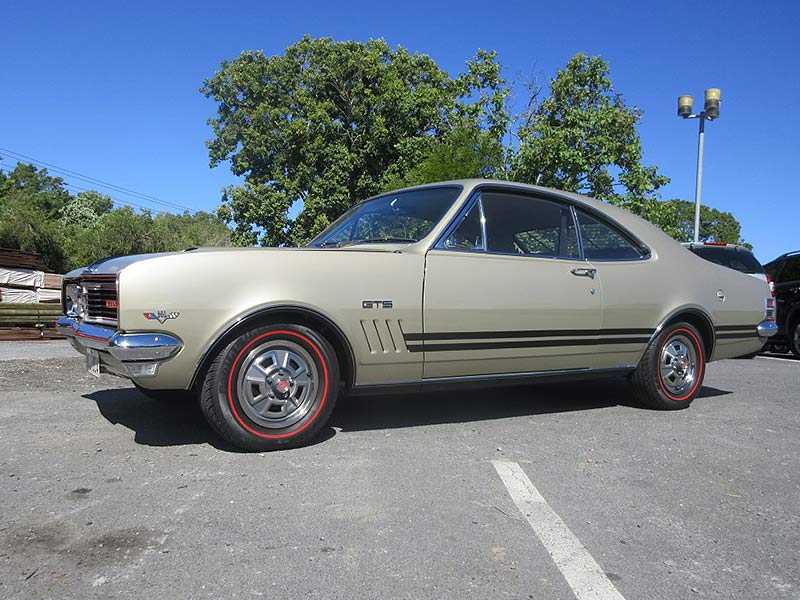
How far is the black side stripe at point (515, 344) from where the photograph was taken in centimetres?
413

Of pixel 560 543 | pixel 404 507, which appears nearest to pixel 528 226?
pixel 404 507

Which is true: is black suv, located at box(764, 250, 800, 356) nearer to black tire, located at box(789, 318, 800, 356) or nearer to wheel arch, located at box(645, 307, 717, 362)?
black tire, located at box(789, 318, 800, 356)

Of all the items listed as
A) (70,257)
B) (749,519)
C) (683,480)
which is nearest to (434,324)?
(683,480)

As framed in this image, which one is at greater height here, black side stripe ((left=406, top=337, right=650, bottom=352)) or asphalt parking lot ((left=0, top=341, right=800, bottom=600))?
black side stripe ((left=406, top=337, right=650, bottom=352))

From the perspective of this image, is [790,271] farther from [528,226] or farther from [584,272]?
[528,226]

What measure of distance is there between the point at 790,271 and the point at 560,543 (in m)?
11.2

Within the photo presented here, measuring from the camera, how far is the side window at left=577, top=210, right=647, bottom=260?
199 inches

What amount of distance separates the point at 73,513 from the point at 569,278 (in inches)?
138

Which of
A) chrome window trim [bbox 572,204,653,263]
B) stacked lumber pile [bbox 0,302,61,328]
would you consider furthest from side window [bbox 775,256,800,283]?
stacked lumber pile [bbox 0,302,61,328]

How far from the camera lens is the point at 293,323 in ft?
12.4

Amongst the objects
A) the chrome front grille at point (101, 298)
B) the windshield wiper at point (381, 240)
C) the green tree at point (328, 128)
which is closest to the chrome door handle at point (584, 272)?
the windshield wiper at point (381, 240)

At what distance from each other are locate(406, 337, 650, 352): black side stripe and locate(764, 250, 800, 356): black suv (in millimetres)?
7954

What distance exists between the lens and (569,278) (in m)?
4.76

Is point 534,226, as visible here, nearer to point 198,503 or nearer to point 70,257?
point 198,503
